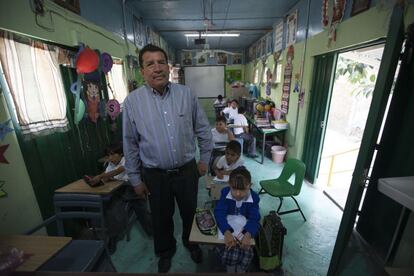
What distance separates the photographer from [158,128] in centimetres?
151

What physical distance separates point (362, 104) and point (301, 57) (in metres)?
1.78

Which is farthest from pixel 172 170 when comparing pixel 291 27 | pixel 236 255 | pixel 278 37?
pixel 278 37

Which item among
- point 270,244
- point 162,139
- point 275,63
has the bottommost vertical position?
point 270,244

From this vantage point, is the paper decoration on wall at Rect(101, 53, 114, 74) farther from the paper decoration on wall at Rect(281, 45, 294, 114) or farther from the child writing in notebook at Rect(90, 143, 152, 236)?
the paper decoration on wall at Rect(281, 45, 294, 114)

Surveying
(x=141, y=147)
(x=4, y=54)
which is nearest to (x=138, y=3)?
(x=4, y=54)

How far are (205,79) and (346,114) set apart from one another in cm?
638

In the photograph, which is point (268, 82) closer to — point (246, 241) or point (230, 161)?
point (230, 161)

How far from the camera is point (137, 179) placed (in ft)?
5.48

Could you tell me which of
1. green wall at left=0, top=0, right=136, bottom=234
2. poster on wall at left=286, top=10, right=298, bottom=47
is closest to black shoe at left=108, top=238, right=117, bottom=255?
green wall at left=0, top=0, right=136, bottom=234

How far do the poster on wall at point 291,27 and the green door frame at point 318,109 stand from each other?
1.16m

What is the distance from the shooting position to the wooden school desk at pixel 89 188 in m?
2.00

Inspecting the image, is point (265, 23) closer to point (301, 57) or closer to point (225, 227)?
point (301, 57)

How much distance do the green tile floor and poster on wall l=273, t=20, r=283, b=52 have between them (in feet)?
12.7

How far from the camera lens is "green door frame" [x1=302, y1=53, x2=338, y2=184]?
302 cm
